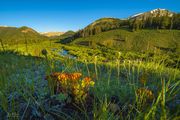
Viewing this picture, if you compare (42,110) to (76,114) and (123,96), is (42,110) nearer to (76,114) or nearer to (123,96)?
(76,114)

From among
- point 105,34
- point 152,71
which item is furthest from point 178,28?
point 152,71

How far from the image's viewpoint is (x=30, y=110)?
9.05 ft

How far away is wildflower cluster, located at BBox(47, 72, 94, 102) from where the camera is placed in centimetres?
284

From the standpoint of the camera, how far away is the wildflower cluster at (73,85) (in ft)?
9.30

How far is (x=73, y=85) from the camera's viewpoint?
294 centimetres

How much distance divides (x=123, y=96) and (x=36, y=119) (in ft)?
4.01

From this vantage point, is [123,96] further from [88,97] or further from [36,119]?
[36,119]

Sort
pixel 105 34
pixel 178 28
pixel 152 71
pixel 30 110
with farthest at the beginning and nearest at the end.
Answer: pixel 105 34, pixel 178 28, pixel 152 71, pixel 30 110

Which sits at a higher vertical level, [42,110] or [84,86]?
[84,86]

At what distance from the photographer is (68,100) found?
2812mm

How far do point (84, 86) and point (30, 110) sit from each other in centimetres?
74

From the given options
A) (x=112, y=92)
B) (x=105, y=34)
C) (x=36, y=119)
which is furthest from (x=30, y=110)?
(x=105, y=34)

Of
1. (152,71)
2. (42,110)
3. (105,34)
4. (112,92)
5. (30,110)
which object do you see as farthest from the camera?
(105,34)

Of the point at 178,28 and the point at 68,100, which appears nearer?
the point at 68,100
